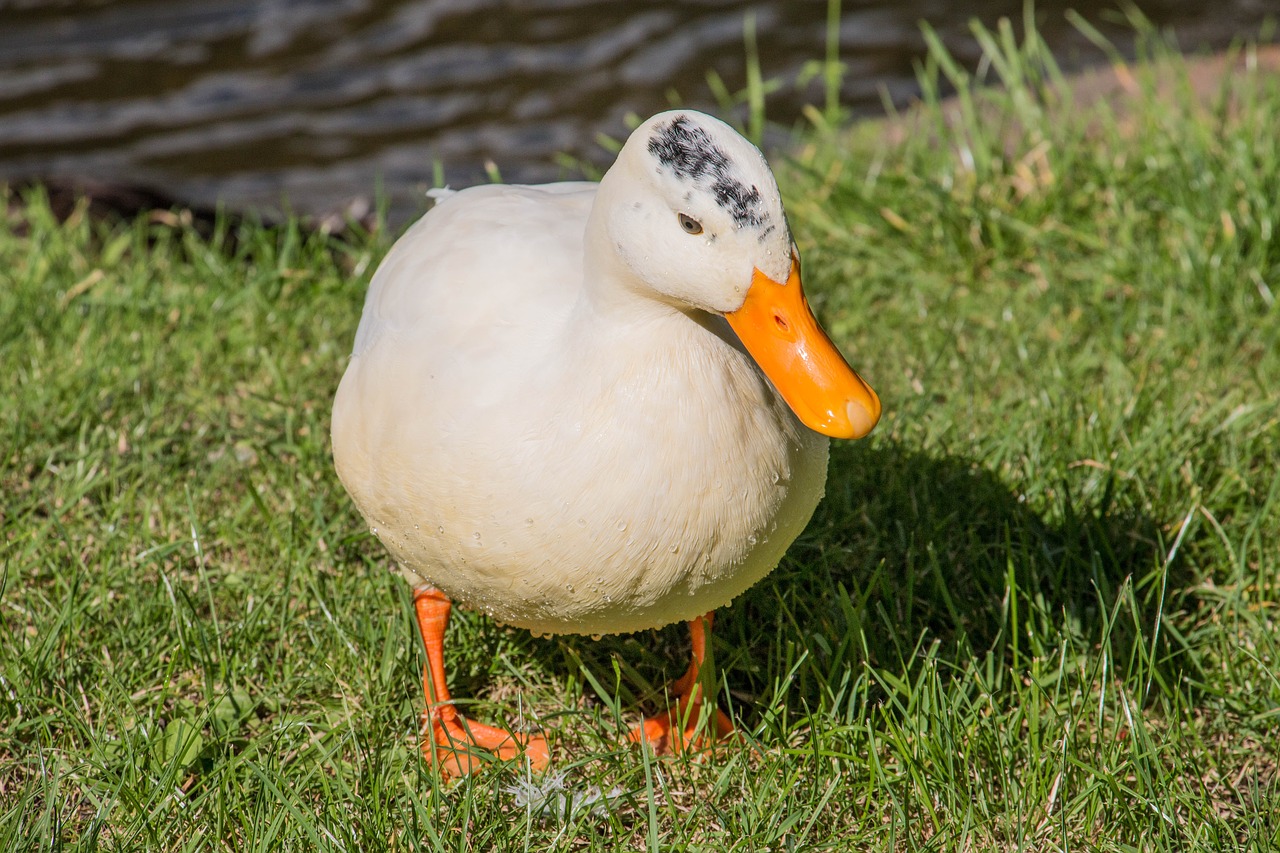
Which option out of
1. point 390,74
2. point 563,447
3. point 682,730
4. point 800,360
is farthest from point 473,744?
point 390,74


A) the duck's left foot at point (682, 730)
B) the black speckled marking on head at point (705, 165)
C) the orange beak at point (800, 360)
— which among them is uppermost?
the black speckled marking on head at point (705, 165)

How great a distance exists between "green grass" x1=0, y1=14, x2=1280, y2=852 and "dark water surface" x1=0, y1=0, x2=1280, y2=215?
2.18m

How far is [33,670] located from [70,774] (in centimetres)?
29

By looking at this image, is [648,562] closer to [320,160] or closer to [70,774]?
[70,774]

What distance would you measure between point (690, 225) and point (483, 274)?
0.55 m

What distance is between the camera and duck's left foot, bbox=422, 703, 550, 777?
2.44 m

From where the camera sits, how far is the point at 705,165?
1839 millimetres

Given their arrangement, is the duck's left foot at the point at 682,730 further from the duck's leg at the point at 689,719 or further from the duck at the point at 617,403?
the duck at the point at 617,403

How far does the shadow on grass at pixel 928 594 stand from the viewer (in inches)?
107

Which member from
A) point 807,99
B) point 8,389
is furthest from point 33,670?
point 807,99

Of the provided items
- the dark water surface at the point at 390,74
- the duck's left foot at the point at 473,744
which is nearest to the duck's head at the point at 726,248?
the duck's left foot at the point at 473,744

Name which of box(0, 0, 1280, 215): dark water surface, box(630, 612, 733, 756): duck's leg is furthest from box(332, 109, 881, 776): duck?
box(0, 0, 1280, 215): dark water surface

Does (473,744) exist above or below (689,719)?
above

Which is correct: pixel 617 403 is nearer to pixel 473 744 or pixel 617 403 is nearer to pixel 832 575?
pixel 473 744
